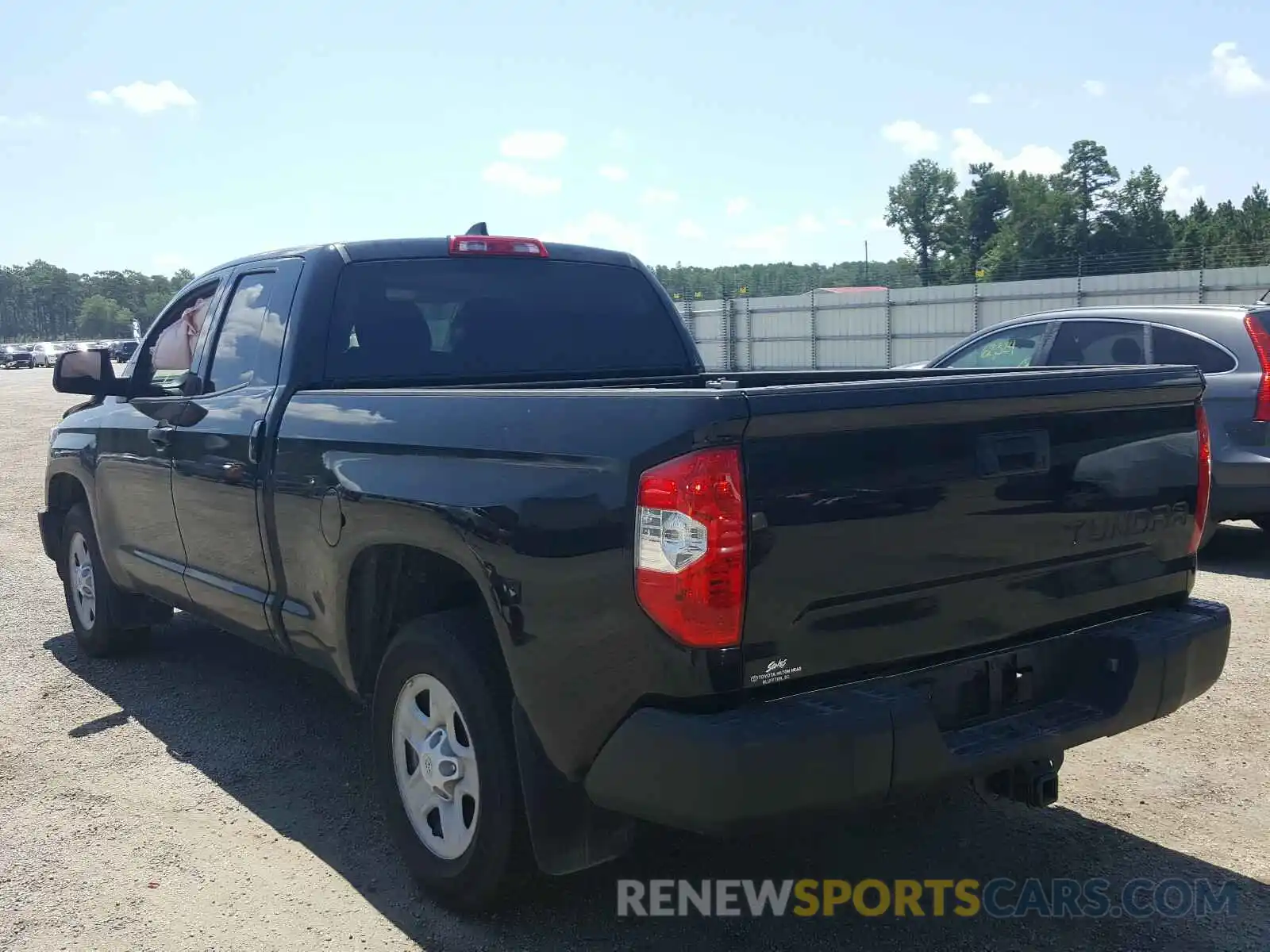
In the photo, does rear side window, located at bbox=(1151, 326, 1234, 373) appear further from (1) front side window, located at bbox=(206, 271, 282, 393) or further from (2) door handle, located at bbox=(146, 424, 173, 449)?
(2) door handle, located at bbox=(146, 424, 173, 449)

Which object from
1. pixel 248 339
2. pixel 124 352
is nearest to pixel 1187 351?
pixel 248 339

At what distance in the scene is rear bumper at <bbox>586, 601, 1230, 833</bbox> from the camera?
2.62 metres

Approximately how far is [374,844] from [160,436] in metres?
2.16

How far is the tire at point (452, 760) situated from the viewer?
3180mm

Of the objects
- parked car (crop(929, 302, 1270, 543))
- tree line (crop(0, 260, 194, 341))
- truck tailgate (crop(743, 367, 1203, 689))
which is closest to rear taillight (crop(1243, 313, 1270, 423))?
parked car (crop(929, 302, 1270, 543))

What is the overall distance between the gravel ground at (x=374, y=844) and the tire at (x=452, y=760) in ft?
0.59

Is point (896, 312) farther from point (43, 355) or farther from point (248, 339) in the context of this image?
point (43, 355)

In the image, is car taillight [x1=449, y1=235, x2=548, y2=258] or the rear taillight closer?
car taillight [x1=449, y1=235, x2=548, y2=258]

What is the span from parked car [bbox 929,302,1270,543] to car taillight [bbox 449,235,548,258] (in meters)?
4.01

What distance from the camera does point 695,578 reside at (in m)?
2.63

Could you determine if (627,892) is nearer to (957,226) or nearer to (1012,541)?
(1012,541)

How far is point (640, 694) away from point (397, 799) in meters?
1.25

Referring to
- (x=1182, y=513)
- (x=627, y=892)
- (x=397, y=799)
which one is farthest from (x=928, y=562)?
(x=397, y=799)

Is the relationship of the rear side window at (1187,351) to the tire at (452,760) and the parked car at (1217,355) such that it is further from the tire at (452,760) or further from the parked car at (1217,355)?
the tire at (452,760)
